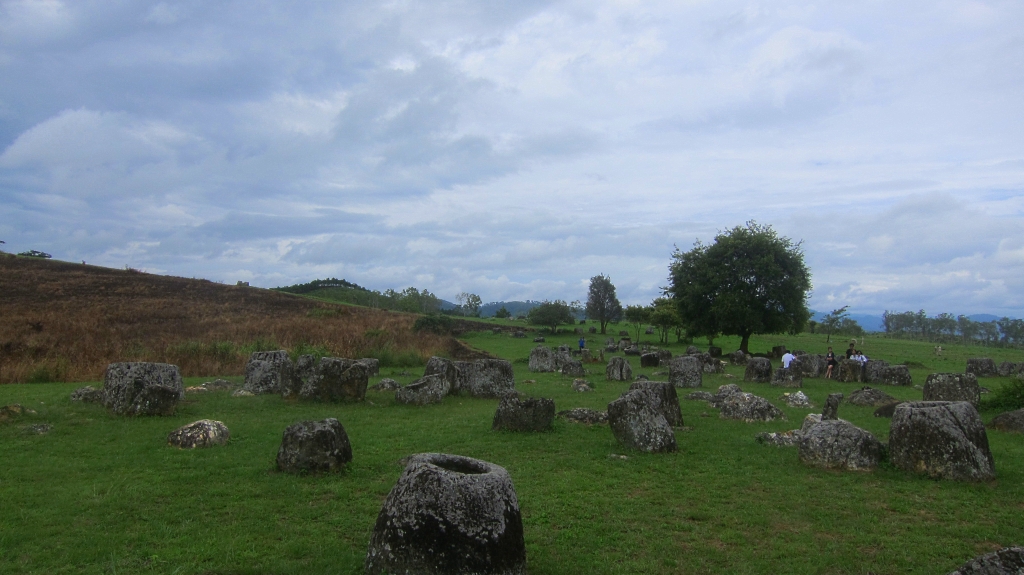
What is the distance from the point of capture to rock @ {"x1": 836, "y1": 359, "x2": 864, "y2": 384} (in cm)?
2895

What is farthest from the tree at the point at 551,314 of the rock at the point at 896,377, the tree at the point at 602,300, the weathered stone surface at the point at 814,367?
the rock at the point at 896,377

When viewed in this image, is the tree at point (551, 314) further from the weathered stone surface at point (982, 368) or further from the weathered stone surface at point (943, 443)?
the weathered stone surface at point (943, 443)

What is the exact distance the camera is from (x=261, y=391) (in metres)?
20.0

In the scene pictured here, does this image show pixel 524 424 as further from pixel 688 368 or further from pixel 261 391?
pixel 688 368

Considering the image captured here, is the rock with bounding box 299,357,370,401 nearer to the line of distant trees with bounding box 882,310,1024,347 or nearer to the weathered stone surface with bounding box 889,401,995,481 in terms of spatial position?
the weathered stone surface with bounding box 889,401,995,481

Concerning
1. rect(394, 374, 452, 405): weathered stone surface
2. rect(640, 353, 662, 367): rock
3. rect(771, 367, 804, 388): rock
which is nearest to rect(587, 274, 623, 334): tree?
rect(640, 353, 662, 367): rock

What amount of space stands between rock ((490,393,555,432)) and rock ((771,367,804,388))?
15.2m

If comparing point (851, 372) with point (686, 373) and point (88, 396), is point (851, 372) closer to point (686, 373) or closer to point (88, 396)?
point (686, 373)

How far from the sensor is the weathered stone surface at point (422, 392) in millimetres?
19062

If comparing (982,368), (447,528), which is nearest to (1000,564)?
(447,528)

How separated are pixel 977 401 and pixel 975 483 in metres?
11.9

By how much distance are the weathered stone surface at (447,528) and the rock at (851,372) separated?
88.3ft

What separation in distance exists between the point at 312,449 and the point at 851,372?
26307 mm

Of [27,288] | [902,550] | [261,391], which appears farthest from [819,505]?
[27,288]
